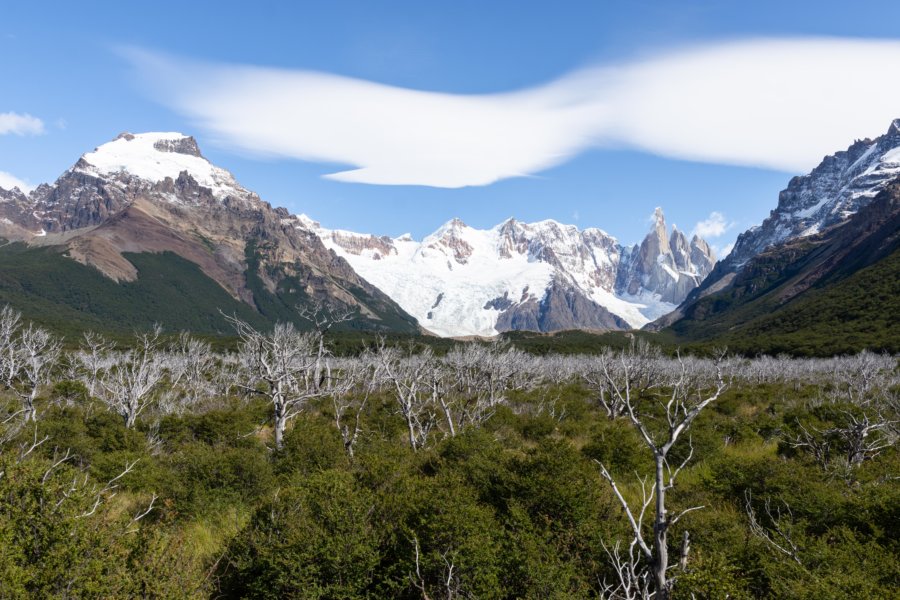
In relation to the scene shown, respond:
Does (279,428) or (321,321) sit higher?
(321,321)

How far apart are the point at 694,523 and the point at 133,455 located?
19.9 meters

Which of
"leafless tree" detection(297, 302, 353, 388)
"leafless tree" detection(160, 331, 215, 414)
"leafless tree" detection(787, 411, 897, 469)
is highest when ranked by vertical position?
"leafless tree" detection(297, 302, 353, 388)

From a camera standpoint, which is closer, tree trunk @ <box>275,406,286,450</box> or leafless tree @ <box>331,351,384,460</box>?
tree trunk @ <box>275,406,286,450</box>

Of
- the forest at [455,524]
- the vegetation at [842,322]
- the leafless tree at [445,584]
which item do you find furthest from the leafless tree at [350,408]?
the vegetation at [842,322]

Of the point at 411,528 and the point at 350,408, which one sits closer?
the point at 411,528

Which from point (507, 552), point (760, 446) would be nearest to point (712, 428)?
point (760, 446)

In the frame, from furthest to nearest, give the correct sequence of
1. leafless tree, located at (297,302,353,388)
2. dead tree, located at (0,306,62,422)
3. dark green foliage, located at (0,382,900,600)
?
dead tree, located at (0,306,62,422)
leafless tree, located at (297,302,353,388)
dark green foliage, located at (0,382,900,600)

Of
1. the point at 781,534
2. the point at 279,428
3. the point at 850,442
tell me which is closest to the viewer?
the point at 781,534

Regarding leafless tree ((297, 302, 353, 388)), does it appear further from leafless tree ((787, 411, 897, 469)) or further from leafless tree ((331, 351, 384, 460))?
leafless tree ((787, 411, 897, 469))

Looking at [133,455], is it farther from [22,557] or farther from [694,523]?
[694,523]

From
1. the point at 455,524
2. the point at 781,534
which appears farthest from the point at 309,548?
the point at 781,534

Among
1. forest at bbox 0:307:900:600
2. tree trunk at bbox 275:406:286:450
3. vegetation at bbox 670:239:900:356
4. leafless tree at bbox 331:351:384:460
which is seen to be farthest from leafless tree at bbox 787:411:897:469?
vegetation at bbox 670:239:900:356

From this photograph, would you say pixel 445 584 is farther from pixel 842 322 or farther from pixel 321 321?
pixel 842 322

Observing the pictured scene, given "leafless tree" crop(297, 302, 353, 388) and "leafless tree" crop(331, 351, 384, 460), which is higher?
"leafless tree" crop(297, 302, 353, 388)
